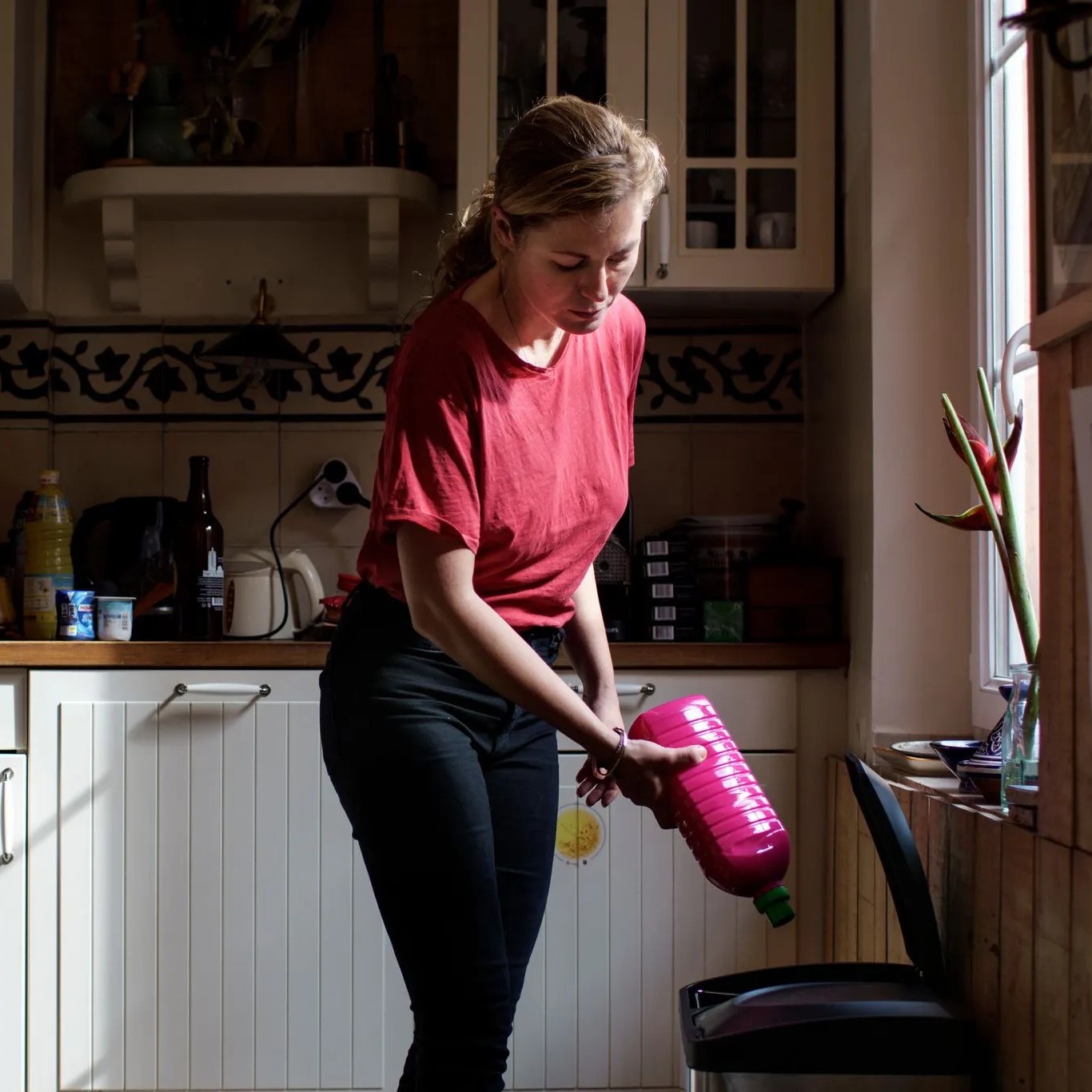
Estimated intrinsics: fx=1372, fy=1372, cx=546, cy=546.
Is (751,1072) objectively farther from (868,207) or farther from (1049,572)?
(868,207)

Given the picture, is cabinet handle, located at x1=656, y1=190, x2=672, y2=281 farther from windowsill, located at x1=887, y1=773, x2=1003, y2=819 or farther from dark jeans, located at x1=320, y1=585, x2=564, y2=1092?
dark jeans, located at x1=320, y1=585, x2=564, y2=1092

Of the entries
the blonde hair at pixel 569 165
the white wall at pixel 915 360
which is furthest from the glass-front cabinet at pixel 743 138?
the blonde hair at pixel 569 165

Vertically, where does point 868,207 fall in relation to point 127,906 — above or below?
above

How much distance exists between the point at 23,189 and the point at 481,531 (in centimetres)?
171

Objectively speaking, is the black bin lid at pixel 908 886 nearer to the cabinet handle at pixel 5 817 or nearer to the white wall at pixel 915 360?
the white wall at pixel 915 360

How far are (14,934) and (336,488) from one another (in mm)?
982

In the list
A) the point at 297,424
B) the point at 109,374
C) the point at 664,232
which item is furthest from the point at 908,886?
the point at 109,374

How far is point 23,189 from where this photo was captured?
2.58 metres

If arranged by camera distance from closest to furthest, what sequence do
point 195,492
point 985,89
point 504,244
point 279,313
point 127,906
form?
point 504,244 → point 985,89 → point 127,906 → point 195,492 → point 279,313

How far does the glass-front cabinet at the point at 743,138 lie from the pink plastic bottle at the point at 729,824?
1.19 meters

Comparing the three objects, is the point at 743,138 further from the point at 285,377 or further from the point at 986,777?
the point at 986,777

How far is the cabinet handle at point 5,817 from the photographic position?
2180 mm

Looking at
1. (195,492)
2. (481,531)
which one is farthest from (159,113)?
(481,531)

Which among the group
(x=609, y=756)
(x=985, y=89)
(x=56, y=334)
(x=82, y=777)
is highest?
(x=985, y=89)
